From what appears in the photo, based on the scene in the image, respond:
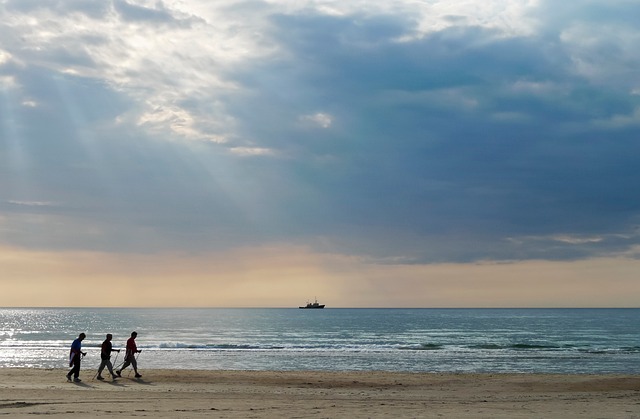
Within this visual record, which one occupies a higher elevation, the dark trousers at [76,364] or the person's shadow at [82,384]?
the dark trousers at [76,364]

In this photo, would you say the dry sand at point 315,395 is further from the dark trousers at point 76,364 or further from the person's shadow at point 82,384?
the dark trousers at point 76,364

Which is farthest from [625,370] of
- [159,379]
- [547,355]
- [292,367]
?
Result: [159,379]

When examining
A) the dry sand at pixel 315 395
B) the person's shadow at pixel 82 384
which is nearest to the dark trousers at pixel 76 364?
the dry sand at pixel 315 395

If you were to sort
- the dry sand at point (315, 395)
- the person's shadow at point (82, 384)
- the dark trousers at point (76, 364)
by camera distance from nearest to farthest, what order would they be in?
the dry sand at point (315, 395)
the person's shadow at point (82, 384)
the dark trousers at point (76, 364)

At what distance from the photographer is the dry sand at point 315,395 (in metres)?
14.9

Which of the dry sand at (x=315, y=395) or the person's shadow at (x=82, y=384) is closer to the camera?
the dry sand at (x=315, y=395)

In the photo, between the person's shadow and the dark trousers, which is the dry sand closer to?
the person's shadow

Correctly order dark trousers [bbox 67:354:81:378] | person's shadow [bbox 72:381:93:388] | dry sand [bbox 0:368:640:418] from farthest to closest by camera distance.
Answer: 1. dark trousers [bbox 67:354:81:378]
2. person's shadow [bbox 72:381:93:388]
3. dry sand [bbox 0:368:640:418]

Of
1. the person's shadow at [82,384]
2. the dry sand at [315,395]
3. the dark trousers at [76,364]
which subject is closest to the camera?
the dry sand at [315,395]

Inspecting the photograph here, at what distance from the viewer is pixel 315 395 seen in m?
19.0

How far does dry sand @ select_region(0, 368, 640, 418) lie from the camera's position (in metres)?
14.9

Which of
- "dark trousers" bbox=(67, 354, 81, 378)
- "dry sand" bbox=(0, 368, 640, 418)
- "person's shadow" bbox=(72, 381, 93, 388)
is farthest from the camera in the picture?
"dark trousers" bbox=(67, 354, 81, 378)

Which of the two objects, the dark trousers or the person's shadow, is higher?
the dark trousers

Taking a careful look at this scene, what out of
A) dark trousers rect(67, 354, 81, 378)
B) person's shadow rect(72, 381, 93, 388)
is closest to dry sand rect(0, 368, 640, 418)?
person's shadow rect(72, 381, 93, 388)
